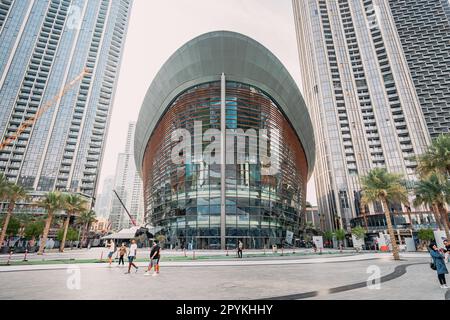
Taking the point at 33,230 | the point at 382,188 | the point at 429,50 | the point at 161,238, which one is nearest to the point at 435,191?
the point at 382,188

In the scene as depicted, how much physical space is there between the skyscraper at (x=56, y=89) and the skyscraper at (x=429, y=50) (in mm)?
134588

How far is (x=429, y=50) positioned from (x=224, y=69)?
105 metres

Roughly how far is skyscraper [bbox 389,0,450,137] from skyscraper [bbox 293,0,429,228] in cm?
945

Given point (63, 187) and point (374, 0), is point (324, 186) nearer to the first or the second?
point (374, 0)

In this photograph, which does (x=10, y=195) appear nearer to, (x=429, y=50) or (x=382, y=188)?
(x=382, y=188)

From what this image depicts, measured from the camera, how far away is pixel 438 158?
23.3 meters

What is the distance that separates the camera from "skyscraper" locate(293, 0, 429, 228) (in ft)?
244

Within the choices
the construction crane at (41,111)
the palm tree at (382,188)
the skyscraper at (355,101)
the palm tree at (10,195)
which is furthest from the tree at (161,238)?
the construction crane at (41,111)

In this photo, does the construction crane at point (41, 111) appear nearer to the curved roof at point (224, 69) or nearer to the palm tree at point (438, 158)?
the curved roof at point (224, 69)

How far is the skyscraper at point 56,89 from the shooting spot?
8250cm

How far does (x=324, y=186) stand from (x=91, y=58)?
123 meters

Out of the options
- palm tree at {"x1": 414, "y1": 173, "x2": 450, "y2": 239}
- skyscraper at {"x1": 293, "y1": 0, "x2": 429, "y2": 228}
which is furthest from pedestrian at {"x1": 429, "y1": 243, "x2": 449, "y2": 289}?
skyscraper at {"x1": 293, "y1": 0, "x2": 429, "y2": 228}

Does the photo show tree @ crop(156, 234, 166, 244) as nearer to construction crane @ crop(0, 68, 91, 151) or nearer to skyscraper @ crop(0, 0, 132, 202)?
skyscraper @ crop(0, 0, 132, 202)
